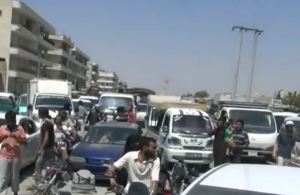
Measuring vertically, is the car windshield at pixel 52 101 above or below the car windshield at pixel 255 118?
below

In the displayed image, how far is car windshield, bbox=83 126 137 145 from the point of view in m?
16.5

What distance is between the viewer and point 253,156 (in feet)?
73.3

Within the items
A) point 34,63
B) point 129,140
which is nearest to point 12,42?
point 34,63

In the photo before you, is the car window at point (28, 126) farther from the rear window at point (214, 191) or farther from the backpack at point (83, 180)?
the rear window at point (214, 191)

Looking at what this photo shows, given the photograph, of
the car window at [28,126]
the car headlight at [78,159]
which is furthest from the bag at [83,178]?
the car window at [28,126]

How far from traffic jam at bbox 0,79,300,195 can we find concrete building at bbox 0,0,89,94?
179ft

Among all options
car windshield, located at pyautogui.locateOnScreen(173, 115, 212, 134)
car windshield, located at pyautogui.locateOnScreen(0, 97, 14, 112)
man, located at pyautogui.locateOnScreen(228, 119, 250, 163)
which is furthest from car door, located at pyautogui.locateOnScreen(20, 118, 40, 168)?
car windshield, located at pyautogui.locateOnScreen(0, 97, 14, 112)

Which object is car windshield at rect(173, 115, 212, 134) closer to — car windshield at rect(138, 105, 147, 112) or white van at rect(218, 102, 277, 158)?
white van at rect(218, 102, 277, 158)

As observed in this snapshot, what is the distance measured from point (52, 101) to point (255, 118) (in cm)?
1035

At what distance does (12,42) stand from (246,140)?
229ft

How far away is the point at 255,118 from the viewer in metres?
23.5

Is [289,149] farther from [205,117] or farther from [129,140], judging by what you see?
[129,140]

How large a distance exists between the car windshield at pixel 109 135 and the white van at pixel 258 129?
18.1 feet

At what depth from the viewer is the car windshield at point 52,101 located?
29408 mm
